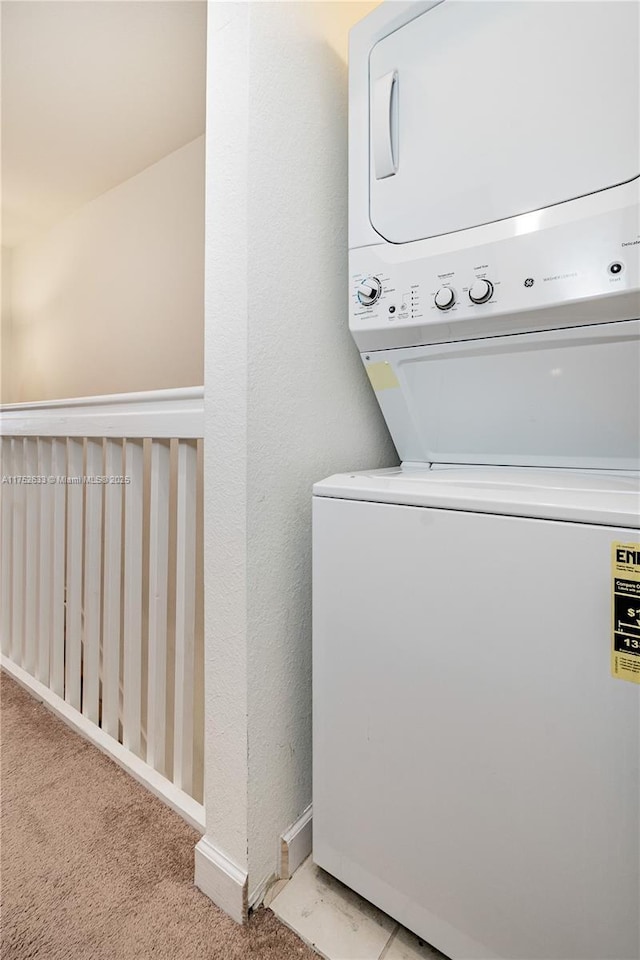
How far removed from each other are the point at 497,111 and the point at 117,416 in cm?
108

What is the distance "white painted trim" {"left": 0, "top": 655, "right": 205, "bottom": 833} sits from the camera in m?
1.19

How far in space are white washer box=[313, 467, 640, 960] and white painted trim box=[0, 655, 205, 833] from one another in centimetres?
38

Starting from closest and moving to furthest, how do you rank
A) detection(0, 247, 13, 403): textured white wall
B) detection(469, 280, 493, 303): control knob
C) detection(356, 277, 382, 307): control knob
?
detection(469, 280, 493, 303): control knob → detection(356, 277, 382, 307): control knob → detection(0, 247, 13, 403): textured white wall

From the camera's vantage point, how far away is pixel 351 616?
2.97 feet

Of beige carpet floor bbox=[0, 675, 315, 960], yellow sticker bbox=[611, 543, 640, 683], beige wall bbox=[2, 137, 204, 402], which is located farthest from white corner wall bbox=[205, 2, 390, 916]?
beige wall bbox=[2, 137, 204, 402]

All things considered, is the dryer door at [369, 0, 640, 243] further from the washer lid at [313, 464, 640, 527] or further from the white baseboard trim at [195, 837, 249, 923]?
the white baseboard trim at [195, 837, 249, 923]

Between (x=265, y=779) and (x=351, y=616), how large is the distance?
15.1 inches

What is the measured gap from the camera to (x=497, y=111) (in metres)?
0.85

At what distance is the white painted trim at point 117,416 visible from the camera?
113 cm

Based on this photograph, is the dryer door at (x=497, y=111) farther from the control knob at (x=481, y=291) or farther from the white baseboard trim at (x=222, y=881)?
the white baseboard trim at (x=222, y=881)

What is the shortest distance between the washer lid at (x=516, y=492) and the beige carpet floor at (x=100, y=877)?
81 cm

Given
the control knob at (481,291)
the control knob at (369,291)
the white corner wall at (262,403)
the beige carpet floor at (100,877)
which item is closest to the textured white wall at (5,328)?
the beige carpet floor at (100,877)

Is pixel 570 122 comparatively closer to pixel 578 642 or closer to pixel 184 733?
pixel 578 642

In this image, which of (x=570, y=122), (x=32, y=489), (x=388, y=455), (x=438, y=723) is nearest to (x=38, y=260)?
(x=32, y=489)
